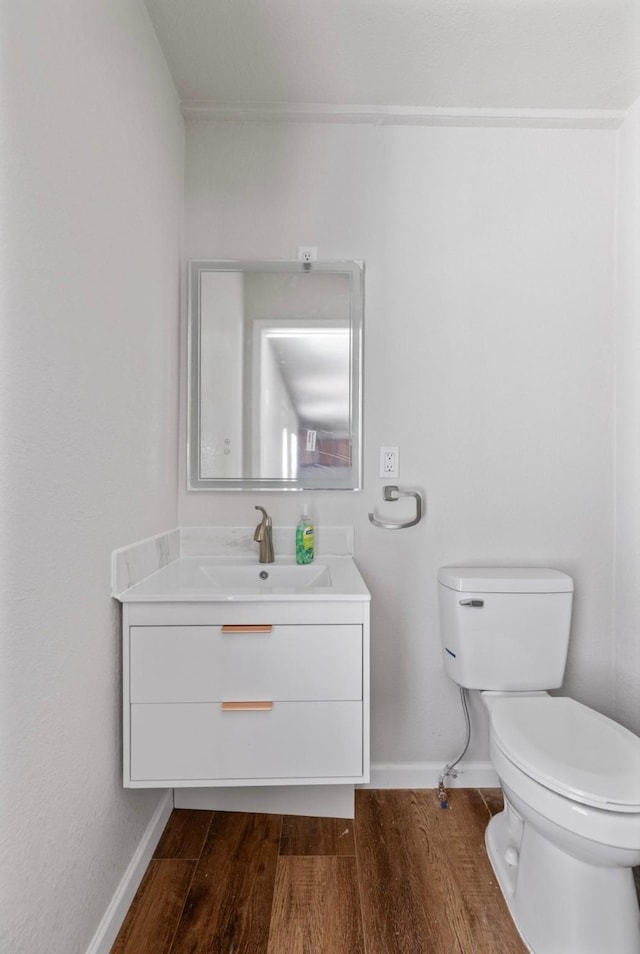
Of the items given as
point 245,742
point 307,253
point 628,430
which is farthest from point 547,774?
point 307,253

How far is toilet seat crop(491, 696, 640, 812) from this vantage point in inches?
42.4

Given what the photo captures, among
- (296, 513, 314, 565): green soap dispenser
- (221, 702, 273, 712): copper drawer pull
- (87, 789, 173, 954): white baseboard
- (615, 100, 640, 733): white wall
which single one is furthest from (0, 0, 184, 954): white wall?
(615, 100, 640, 733): white wall

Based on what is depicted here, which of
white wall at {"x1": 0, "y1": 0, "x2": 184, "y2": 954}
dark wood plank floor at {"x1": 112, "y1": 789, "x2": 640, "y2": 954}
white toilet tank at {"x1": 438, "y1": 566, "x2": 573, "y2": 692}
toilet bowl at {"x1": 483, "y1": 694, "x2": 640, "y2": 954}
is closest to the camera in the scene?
white wall at {"x1": 0, "y1": 0, "x2": 184, "y2": 954}

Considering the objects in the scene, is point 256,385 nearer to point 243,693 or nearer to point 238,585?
point 238,585

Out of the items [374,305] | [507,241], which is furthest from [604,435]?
[374,305]

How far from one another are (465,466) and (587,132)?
1255mm

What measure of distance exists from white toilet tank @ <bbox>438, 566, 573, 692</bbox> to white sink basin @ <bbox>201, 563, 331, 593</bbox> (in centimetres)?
47

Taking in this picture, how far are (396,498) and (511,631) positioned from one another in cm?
56

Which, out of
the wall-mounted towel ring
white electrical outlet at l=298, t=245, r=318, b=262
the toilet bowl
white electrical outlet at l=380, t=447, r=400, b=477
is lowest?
the toilet bowl

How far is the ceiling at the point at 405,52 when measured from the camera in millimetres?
1392

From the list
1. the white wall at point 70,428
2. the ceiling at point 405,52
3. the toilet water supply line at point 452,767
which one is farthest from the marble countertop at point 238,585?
the ceiling at point 405,52

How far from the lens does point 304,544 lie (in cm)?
168

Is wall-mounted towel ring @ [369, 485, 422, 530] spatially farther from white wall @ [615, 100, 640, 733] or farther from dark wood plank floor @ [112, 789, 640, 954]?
Result: dark wood plank floor @ [112, 789, 640, 954]

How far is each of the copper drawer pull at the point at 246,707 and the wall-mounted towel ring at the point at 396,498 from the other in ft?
2.40
